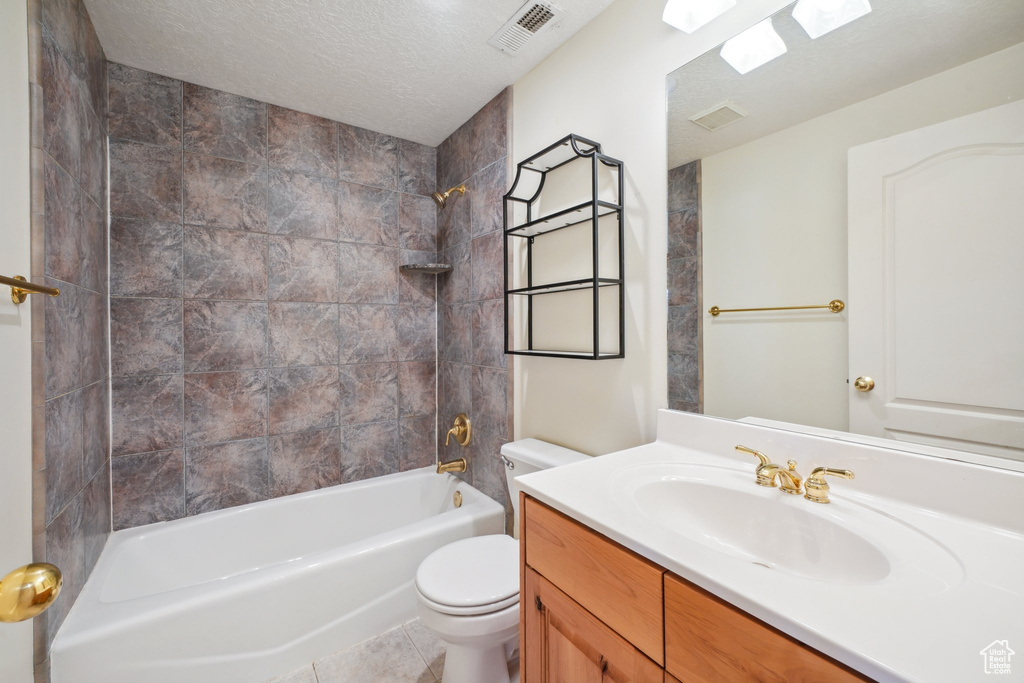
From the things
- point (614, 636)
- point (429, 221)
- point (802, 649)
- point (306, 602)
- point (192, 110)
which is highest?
point (192, 110)

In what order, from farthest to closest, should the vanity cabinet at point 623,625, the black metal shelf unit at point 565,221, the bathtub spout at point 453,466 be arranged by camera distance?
1. the bathtub spout at point 453,466
2. the black metal shelf unit at point 565,221
3. the vanity cabinet at point 623,625

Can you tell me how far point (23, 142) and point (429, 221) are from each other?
1.67 metres

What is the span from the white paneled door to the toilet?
0.93 meters

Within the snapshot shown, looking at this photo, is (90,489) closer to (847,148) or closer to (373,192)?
(373,192)

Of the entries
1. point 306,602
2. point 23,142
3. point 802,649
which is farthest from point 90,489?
point 802,649

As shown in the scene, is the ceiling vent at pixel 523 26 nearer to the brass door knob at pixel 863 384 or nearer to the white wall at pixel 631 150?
the white wall at pixel 631 150

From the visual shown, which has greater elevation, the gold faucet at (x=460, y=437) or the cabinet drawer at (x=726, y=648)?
the cabinet drawer at (x=726, y=648)

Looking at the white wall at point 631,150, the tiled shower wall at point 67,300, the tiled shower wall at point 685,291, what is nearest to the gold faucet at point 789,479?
the tiled shower wall at point 685,291

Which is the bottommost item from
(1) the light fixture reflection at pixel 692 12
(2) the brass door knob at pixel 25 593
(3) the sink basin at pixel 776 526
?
(3) the sink basin at pixel 776 526

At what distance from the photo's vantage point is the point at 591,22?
4.83ft

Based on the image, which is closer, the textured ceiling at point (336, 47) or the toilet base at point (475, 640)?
the toilet base at point (475, 640)

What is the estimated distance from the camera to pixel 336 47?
162 centimetres

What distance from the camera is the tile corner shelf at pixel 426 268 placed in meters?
2.24

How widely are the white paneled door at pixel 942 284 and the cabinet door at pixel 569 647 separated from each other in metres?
0.69
